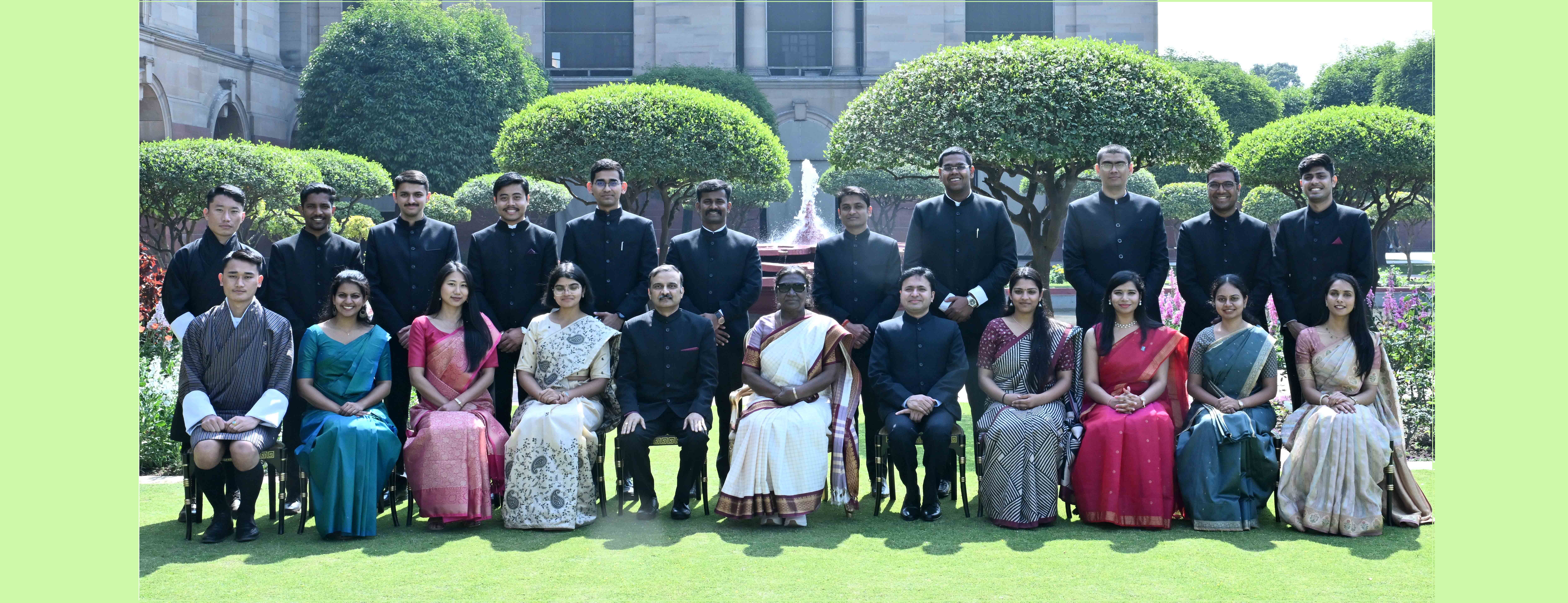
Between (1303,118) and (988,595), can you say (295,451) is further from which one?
(1303,118)

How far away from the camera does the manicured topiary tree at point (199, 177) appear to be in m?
15.7

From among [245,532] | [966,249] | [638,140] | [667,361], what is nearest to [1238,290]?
[966,249]

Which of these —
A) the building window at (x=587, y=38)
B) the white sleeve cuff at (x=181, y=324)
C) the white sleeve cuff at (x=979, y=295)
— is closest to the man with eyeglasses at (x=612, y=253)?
the white sleeve cuff at (x=979, y=295)

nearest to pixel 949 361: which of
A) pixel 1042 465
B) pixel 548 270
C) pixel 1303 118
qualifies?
pixel 1042 465

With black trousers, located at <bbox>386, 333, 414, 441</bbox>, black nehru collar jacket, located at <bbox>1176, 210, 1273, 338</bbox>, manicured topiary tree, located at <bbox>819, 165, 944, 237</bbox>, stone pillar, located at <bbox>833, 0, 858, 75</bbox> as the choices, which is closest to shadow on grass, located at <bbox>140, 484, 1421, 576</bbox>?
black trousers, located at <bbox>386, 333, 414, 441</bbox>

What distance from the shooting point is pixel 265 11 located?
29.6 meters

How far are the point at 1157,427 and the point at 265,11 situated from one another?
1184 inches

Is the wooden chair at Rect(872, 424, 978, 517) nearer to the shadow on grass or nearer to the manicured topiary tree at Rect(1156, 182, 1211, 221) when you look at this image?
the shadow on grass

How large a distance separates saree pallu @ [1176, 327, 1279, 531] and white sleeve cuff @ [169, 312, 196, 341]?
492 cm

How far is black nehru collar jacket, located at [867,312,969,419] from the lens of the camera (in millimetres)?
5699

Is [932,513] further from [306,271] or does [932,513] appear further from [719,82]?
[719,82]

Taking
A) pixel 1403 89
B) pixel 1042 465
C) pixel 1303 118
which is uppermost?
pixel 1403 89

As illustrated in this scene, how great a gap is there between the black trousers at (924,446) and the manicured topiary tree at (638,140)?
775cm

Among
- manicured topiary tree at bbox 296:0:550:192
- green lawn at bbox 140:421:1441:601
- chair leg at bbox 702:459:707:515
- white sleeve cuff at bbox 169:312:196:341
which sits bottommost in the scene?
green lawn at bbox 140:421:1441:601
